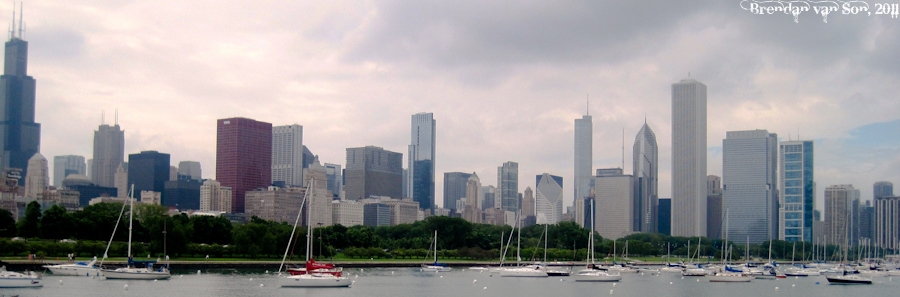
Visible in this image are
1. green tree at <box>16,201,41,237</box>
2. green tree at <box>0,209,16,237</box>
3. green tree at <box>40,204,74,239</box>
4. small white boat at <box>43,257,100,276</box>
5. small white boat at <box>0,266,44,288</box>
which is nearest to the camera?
small white boat at <box>0,266,44,288</box>

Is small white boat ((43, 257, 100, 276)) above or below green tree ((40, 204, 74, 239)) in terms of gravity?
below

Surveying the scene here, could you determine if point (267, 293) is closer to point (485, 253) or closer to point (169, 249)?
point (169, 249)

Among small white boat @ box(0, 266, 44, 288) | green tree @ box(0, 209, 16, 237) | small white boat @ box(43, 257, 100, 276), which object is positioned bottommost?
small white boat @ box(43, 257, 100, 276)

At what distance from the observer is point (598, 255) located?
196750mm

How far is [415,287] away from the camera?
8762 cm

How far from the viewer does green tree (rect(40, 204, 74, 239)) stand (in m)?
118

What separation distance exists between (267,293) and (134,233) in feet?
177

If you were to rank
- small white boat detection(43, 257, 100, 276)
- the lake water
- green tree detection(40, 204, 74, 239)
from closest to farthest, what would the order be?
the lake water
small white boat detection(43, 257, 100, 276)
green tree detection(40, 204, 74, 239)

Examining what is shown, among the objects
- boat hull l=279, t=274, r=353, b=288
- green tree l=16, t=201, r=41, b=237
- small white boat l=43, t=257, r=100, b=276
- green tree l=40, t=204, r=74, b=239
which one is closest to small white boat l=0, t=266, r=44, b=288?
small white boat l=43, t=257, r=100, b=276

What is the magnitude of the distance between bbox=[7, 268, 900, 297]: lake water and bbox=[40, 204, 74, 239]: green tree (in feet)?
87.1

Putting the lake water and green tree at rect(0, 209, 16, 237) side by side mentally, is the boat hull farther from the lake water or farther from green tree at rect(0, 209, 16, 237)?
green tree at rect(0, 209, 16, 237)

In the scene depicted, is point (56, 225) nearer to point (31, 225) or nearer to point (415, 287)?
point (31, 225)

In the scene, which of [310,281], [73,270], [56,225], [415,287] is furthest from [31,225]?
[415,287]

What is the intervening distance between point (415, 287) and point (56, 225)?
55.7m
